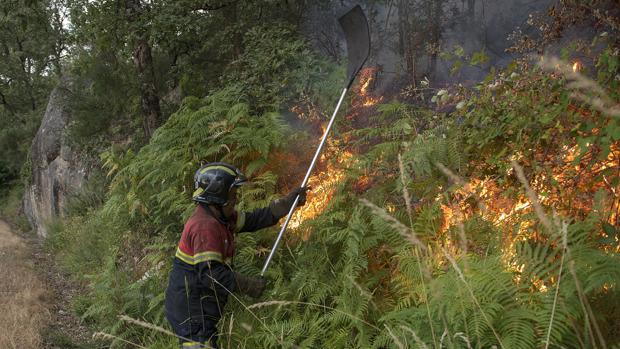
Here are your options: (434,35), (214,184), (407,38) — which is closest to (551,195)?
(214,184)

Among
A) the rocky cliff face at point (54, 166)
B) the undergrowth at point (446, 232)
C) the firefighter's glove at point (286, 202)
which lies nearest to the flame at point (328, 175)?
the undergrowth at point (446, 232)

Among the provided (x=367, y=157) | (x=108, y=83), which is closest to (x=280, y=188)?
(x=367, y=157)

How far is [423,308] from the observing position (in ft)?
10.7

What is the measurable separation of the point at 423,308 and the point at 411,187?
58.9 inches

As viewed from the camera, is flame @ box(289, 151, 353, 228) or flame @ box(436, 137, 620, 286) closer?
flame @ box(436, 137, 620, 286)

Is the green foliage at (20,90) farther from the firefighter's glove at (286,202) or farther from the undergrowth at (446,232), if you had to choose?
the firefighter's glove at (286,202)

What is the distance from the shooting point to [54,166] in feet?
50.7

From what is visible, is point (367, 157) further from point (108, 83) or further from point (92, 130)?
point (92, 130)

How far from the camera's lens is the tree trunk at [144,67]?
8391mm

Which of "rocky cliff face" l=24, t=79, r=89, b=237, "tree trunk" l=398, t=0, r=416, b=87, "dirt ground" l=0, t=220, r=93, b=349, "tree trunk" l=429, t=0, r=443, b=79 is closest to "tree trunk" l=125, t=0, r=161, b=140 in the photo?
"dirt ground" l=0, t=220, r=93, b=349

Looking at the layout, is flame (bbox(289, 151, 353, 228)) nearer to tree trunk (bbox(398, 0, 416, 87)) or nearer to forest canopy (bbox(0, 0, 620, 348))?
forest canopy (bbox(0, 0, 620, 348))

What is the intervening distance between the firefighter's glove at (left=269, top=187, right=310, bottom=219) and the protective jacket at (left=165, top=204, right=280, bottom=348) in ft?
1.41

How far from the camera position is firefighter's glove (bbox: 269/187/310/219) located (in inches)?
180

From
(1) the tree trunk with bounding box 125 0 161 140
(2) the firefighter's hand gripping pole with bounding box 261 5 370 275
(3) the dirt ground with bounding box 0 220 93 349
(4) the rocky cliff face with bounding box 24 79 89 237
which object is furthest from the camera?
(4) the rocky cliff face with bounding box 24 79 89 237
